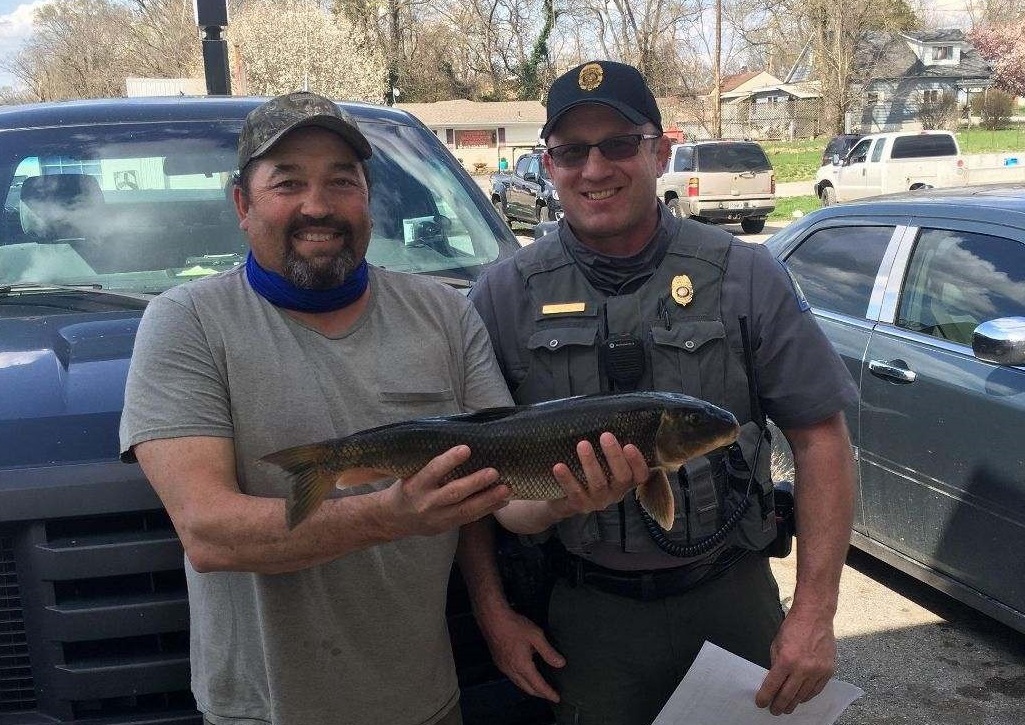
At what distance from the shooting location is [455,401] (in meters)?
2.24

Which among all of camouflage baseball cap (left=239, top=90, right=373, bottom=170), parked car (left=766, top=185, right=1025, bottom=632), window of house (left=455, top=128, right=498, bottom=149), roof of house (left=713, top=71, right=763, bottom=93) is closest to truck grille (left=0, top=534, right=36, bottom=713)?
camouflage baseball cap (left=239, top=90, right=373, bottom=170)

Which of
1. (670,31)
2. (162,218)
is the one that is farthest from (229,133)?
(670,31)

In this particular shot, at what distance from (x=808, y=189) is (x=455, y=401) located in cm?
3181

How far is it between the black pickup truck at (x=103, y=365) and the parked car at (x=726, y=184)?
19.5 meters

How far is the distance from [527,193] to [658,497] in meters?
22.6

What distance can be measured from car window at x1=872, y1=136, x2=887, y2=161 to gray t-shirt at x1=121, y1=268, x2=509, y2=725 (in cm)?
2308

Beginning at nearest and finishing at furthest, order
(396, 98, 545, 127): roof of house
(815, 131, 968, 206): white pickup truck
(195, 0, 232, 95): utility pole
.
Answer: (195, 0, 232, 95): utility pole, (815, 131, 968, 206): white pickup truck, (396, 98, 545, 127): roof of house

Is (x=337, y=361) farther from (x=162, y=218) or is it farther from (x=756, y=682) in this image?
(x=162, y=218)

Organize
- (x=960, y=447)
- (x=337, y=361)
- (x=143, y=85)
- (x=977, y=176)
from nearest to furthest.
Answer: (x=337, y=361), (x=960, y=447), (x=143, y=85), (x=977, y=176)

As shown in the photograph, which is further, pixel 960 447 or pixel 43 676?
pixel 960 447

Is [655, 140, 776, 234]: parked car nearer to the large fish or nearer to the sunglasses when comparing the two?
the sunglasses

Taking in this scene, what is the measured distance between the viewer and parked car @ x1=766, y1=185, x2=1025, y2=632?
12.7 ft

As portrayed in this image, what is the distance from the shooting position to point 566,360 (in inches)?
96.1

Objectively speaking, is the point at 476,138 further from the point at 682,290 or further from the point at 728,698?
the point at 728,698
